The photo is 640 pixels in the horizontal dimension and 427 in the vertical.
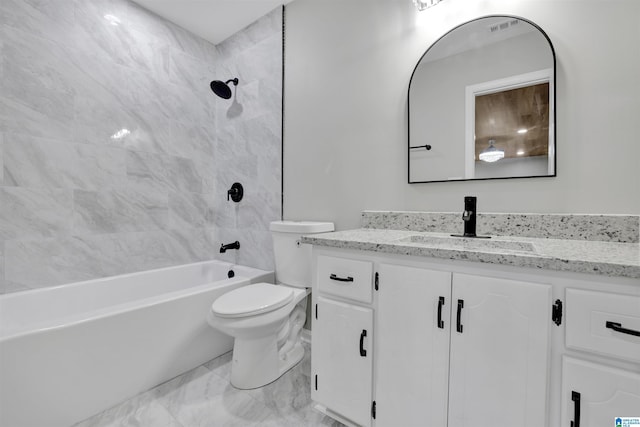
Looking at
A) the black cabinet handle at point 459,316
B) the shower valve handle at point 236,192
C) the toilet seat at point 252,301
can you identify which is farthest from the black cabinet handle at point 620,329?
the shower valve handle at point 236,192

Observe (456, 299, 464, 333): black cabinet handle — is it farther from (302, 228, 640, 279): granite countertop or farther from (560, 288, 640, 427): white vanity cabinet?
(560, 288, 640, 427): white vanity cabinet

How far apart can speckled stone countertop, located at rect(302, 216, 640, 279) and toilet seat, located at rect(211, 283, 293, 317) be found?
0.46 metres

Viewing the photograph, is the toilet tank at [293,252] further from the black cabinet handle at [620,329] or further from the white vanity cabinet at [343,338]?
the black cabinet handle at [620,329]

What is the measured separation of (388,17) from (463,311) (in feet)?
5.41

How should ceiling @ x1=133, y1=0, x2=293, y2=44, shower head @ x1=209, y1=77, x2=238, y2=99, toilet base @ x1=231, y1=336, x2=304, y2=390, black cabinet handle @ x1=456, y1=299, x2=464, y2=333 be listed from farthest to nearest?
shower head @ x1=209, y1=77, x2=238, y2=99
ceiling @ x1=133, y1=0, x2=293, y2=44
toilet base @ x1=231, y1=336, x2=304, y2=390
black cabinet handle @ x1=456, y1=299, x2=464, y2=333

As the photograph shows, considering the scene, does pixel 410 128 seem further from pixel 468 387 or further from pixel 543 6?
pixel 468 387

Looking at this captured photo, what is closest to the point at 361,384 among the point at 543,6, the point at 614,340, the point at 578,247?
the point at 614,340

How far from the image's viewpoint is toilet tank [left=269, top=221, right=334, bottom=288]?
1.77 metres

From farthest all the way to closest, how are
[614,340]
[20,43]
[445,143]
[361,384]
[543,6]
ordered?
[20,43] → [445,143] → [543,6] → [361,384] → [614,340]

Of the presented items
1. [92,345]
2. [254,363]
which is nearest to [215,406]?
[254,363]

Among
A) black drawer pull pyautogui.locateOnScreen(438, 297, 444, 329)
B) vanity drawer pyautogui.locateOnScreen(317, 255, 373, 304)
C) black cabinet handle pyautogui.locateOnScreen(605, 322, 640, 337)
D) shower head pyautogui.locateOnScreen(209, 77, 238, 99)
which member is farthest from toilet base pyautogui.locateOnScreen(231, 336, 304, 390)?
shower head pyautogui.locateOnScreen(209, 77, 238, 99)

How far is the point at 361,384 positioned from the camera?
44.8 inches

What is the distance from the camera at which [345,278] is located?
1174mm

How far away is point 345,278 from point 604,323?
764 mm
